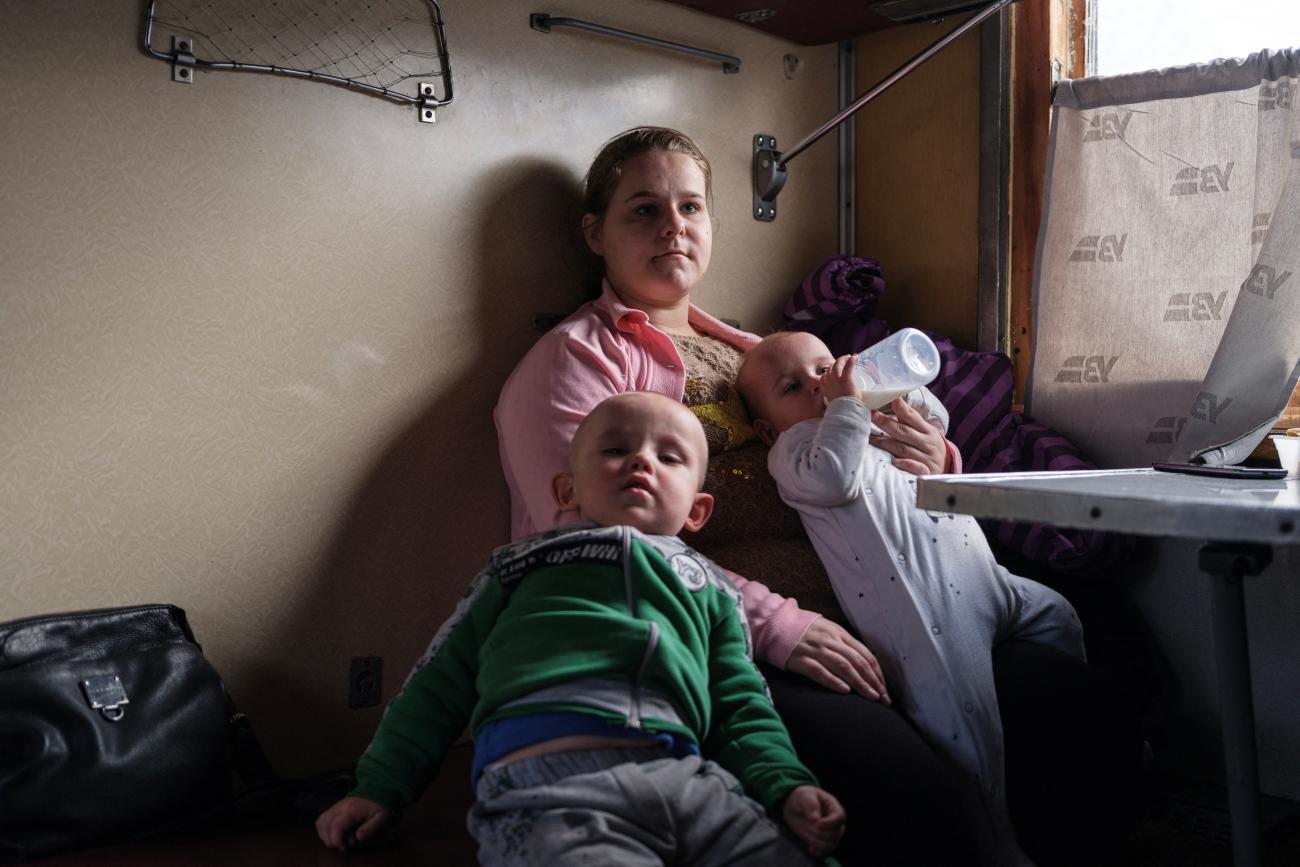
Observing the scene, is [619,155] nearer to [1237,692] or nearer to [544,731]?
[544,731]

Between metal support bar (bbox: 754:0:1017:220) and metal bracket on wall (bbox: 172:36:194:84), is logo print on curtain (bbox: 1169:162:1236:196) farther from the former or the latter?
metal bracket on wall (bbox: 172:36:194:84)

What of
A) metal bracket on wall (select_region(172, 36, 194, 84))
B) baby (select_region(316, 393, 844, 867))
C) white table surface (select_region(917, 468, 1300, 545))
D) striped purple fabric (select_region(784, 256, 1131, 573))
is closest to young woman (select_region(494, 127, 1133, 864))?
baby (select_region(316, 393, 844, 867))

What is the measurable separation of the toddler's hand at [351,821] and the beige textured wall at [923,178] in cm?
167

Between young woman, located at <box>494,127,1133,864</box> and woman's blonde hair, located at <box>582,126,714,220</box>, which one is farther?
woman's blonde hair, located at <box>582,126,714,220</box>

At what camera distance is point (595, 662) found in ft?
4.09

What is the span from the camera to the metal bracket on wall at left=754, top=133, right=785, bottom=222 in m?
2.45

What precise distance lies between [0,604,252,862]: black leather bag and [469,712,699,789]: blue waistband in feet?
1.67

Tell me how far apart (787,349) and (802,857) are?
89 centimetres

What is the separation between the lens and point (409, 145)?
1.90 metres

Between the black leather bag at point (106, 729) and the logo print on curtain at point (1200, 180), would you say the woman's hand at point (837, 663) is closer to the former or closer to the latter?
the black leather bag at point (106, 729)

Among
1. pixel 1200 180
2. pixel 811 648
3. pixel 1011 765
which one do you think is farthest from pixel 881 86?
pixel 1011 765

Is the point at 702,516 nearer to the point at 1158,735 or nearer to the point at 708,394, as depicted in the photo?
the point at 708,394

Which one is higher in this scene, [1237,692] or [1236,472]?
[1236,472]

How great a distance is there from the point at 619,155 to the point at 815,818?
129 centimetres
